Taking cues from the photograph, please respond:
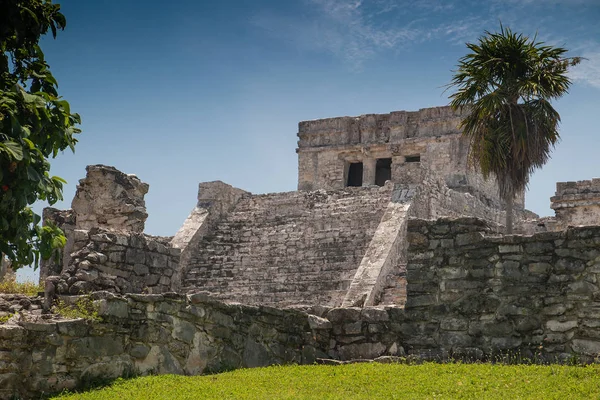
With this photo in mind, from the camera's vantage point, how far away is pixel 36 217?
30.8ft

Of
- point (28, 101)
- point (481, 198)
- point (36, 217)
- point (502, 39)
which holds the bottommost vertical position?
point (36, 217)

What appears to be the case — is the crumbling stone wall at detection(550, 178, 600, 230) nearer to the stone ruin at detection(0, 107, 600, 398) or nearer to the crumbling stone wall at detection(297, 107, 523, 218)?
the crumbling stone wall at detection(297, 107, 523, 218)

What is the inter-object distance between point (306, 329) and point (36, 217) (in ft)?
12.5

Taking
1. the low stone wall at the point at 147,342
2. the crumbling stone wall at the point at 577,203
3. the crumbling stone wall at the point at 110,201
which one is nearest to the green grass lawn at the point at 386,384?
the low stone wall at the point at 147,342

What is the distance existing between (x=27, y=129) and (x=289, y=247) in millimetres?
10476

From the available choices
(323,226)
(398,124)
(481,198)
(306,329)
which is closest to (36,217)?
(306,329)

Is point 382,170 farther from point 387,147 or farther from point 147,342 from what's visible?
point 147,342

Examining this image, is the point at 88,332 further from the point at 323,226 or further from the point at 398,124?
the point at 398,124

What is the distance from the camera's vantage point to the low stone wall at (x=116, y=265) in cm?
1088

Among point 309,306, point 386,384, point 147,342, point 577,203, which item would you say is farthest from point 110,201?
point 577,203

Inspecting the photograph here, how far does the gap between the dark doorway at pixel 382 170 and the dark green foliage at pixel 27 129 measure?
810 inches

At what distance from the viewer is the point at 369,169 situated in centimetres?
2870

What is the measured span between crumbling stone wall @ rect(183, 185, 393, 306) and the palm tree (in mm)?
3143

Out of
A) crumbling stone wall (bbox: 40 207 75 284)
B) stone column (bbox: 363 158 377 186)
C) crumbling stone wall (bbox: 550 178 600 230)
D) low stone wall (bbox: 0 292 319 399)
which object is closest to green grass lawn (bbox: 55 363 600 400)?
low stone wall (bbox: 0 292 319 399)
